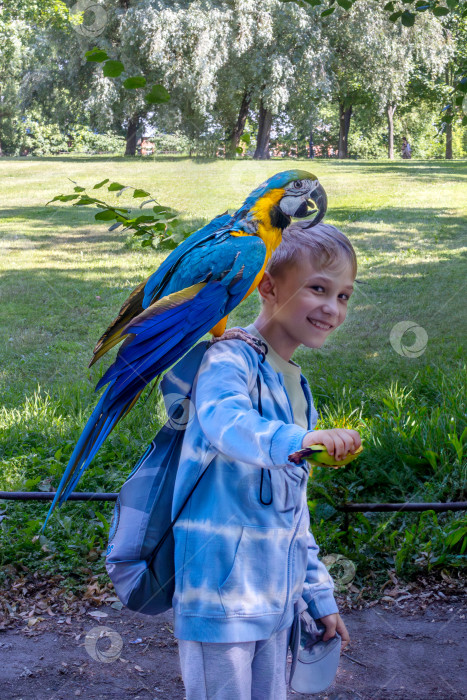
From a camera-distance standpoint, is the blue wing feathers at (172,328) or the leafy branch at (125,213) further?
the leafy branch at (125,213)

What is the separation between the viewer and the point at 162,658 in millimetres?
1855

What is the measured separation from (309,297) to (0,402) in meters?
2.72

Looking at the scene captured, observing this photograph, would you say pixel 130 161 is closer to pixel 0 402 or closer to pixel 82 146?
pixel 82 146

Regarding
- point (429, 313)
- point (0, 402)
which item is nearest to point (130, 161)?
point (0, 402)

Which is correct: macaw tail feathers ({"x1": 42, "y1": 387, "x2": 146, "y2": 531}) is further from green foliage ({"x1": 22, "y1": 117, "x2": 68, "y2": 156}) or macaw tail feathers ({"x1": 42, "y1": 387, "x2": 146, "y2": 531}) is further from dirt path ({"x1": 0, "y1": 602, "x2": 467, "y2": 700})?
green foliage ({"x1": 22, "y1": 117, "x2": 68, "y2": 156})

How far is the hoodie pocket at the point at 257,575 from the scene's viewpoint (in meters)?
0.83

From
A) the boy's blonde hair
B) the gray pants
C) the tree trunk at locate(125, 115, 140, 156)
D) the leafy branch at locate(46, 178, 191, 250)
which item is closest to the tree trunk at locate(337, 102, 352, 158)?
the tree trunk at locate(125, 115, 140, 156)

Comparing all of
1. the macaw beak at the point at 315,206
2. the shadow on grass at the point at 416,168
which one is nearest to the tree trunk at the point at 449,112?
the shadow on grass at the point at 416,168

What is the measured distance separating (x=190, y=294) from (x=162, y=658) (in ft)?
4.55

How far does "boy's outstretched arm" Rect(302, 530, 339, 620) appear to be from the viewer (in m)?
1.05

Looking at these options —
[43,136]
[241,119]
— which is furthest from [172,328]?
[43,136]

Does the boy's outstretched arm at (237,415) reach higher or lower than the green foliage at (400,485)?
higher

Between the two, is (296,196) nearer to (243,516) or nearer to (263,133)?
(243,516)

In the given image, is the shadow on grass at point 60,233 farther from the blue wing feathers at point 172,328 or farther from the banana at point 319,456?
the banana at point 319,456
